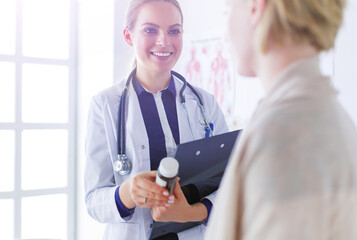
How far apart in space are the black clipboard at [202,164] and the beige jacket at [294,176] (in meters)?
0.50

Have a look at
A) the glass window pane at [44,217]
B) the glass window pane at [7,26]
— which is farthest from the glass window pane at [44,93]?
the glass window pane at [44,217]

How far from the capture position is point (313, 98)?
0.54 meters

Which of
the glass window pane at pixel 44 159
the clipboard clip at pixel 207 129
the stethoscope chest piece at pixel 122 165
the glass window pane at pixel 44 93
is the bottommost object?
the glass window pane at pixel 44 159

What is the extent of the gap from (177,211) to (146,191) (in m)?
0.13

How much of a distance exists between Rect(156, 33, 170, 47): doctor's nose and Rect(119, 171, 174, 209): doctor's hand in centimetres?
50

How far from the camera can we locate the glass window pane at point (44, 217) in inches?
126

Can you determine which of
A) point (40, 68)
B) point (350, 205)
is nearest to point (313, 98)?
point (350, 205)

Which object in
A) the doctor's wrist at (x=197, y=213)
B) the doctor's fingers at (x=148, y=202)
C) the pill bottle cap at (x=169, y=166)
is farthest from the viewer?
the doctor's wrist at (x=197, y=213)

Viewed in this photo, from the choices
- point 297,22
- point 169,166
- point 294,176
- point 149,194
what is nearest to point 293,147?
point 294,176

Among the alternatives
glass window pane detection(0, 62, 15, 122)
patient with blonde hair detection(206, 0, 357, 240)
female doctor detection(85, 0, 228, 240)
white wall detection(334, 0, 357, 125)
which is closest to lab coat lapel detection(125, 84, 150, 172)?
female doctor detection(85, 0, 228, 240)

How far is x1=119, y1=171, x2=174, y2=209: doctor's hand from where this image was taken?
3.23 feet

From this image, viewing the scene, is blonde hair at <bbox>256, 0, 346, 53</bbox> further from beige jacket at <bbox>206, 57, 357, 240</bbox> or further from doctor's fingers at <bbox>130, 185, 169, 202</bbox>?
doctor's fingers at <bbox>130, 185, 169, 202</bbox>

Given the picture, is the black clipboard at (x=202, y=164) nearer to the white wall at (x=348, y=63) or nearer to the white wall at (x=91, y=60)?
the white wall at (x=348, y=63)

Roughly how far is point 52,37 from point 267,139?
3126 mm
